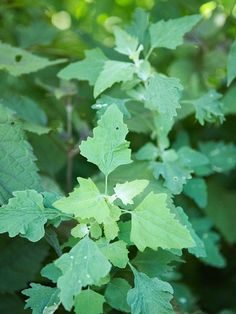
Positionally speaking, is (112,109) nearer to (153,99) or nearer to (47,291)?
(153,99)

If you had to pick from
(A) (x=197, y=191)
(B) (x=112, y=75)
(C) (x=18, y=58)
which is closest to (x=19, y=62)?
(C) (x=18, y=58)

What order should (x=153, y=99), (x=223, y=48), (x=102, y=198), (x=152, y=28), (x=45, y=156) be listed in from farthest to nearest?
(x=223, y=48)
(x=45, y=156)
(x=152, y=28)
(x=153, y=99)
(x=102, y=198)

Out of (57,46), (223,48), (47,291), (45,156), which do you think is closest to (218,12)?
(223,48)

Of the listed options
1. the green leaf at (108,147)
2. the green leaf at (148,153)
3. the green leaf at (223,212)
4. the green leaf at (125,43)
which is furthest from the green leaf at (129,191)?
the green leaf at (223,212)

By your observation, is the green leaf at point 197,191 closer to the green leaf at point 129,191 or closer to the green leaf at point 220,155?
the green leaf at point 220,155

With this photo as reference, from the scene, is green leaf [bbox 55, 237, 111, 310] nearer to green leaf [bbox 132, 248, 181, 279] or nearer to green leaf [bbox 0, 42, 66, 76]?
green leaf [bbox 132, 248, 181, 279]

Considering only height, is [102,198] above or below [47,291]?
above
